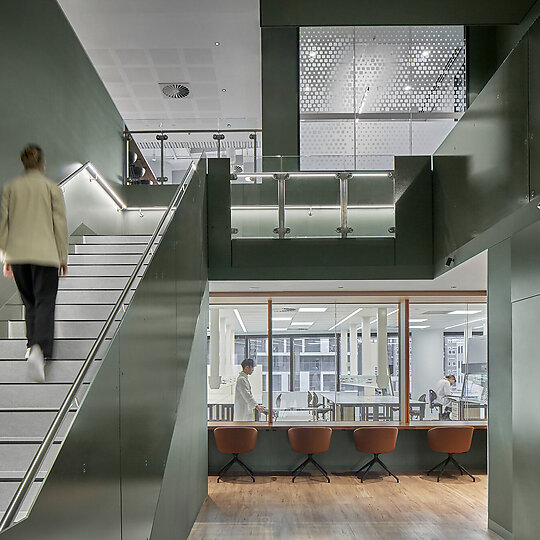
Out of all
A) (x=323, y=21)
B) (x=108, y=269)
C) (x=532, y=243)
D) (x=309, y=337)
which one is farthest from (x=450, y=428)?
(x=323, y=21)

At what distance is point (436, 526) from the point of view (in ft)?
24.6

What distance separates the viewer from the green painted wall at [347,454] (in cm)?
1074

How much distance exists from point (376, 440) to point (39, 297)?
22.4 ft

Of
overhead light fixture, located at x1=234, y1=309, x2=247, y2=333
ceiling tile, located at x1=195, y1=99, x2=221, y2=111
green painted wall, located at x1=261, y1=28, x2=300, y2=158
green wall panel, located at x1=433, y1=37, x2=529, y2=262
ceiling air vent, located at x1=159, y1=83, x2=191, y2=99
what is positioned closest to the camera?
green wall panel, located at x1=433, y1=37, x2=529, y2=262

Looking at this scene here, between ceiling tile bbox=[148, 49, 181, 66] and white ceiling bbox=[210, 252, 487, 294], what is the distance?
180 inches

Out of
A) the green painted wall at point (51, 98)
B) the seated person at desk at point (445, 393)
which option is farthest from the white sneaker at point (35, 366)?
the seated person at desk at point (445, 393)

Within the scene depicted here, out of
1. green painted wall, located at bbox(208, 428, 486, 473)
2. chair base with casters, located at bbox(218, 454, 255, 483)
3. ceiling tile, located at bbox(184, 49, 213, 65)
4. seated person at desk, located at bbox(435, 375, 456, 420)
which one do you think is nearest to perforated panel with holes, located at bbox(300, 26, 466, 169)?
ceiling tile, located at bbox(184, 49, 213, 65)

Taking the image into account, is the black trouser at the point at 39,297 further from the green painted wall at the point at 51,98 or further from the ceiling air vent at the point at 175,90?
the ceiling air vent at the point at 175,90

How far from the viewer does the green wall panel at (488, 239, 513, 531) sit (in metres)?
6.92

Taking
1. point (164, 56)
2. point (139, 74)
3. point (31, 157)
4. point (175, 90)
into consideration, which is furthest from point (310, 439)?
point (175, 90)

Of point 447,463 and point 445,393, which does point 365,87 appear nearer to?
point 445,393

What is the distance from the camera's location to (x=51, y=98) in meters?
7.88

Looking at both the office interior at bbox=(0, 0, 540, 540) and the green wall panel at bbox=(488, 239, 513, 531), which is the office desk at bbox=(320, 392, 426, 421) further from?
the green wall panel at bbox=(488, 239, 513, 531)

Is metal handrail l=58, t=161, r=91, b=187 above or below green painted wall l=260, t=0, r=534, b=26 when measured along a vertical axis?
below
